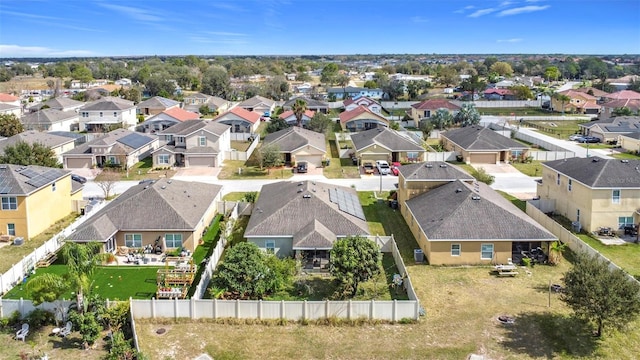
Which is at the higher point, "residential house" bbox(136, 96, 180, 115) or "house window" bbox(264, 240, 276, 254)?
"residential house" bbox(136, 96, 180, 115)

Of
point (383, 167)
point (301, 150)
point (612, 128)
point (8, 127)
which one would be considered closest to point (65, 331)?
point (383, 167)

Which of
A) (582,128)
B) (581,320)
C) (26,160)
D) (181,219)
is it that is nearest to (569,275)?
(581,320)

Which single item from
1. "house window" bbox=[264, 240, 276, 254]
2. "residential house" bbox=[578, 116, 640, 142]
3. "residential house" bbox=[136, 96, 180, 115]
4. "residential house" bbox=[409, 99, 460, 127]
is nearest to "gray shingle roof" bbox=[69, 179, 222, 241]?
"house window" bbox=[264, 240, 276, 254]

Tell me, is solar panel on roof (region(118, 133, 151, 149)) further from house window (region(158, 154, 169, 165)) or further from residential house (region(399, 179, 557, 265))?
residential house (region(399, 179, 557, 265))

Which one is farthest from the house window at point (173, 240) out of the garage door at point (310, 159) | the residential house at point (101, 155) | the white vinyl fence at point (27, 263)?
the residential house at point (101, 155)

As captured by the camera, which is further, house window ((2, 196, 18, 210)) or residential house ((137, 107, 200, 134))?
residential house ((137, 107, 200, 134))

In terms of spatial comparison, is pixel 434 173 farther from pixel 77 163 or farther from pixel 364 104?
pixel 364 104

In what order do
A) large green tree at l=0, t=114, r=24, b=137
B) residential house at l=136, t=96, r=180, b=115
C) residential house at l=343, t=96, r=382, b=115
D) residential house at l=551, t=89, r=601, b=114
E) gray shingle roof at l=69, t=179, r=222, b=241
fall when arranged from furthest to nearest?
residential house at l=551, t=89, r=601, b=114
residential house at l=343, t=96, r=382, b=115
residential house at l=136, t=96, r=180, b=115
large green tree at l=0, t=114, r=24, b=137
gray shingle roof at l=69, t=179, r=222, b=241
